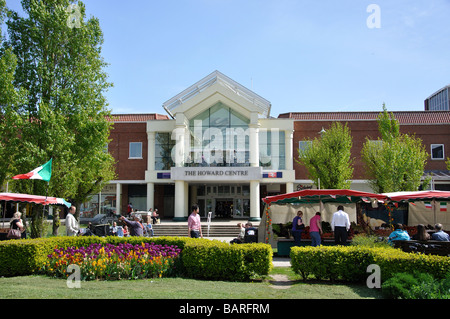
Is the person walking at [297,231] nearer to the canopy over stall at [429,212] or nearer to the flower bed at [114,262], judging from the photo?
the flower bed at [114,262]

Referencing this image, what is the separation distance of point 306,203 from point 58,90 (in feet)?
39.9

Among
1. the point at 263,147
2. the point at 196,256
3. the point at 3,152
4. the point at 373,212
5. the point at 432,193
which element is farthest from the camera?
the point at 263,147

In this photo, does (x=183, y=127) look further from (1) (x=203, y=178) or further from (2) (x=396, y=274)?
(2) (x=396, y=274)

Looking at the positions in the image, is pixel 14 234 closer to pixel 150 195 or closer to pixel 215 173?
pixel 215 173

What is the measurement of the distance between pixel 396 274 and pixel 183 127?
79.3 ft

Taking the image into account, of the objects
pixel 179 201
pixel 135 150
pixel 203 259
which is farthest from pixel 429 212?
pixel 135 150

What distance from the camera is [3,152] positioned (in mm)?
17047

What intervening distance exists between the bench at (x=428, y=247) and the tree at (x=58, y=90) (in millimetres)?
14005

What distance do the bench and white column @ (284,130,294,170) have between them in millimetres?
21924

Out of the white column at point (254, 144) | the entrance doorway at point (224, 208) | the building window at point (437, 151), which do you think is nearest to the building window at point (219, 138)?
the white column at point (254, 144)

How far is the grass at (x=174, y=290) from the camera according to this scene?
281 inches

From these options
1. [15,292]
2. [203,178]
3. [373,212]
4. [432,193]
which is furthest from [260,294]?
[203,178]

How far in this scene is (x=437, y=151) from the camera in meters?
32.7

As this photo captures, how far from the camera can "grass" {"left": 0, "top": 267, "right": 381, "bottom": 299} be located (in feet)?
23.4
